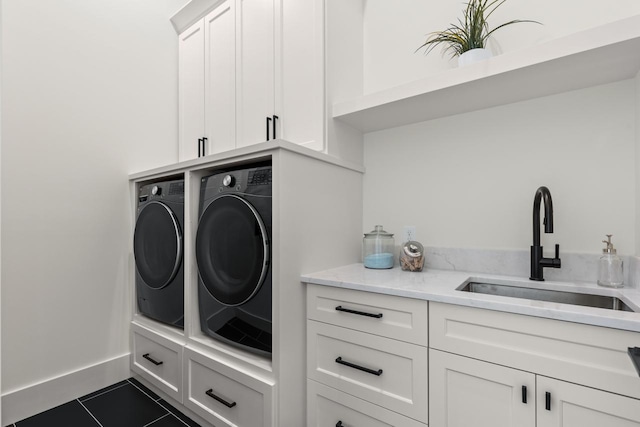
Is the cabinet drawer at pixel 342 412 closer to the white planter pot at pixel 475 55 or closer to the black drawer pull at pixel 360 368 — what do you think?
the black drawer pull at pixel 360 368

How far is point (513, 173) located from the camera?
158cm

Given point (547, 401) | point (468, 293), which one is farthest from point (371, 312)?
point (547, 401)

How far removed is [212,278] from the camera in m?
1.62

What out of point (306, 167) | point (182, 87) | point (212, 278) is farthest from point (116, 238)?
point (306, 167)

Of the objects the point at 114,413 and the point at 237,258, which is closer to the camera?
the point at 237,258

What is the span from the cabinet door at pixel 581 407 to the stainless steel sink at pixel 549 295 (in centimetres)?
38

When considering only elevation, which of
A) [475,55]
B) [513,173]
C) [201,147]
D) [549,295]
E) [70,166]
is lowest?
[549,295]

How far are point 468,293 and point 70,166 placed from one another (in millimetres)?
2287

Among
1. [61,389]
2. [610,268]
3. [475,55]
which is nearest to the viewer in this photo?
[610,268]

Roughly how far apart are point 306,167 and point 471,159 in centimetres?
90

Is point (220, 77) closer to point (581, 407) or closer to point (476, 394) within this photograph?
point (476, 394)

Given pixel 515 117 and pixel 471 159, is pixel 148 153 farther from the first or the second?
pixel 515 117

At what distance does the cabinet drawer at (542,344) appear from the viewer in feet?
2.83

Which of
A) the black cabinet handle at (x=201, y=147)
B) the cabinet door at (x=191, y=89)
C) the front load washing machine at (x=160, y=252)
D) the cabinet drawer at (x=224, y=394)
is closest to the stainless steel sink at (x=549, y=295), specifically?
the cabinet drawer at (x=224, y=394)
